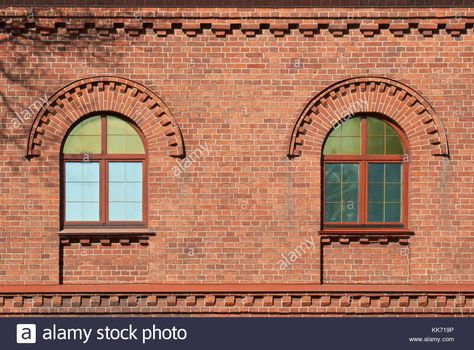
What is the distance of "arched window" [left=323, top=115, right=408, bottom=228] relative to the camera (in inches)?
519

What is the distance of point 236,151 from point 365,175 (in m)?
1.97

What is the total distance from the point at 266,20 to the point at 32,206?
440 cm

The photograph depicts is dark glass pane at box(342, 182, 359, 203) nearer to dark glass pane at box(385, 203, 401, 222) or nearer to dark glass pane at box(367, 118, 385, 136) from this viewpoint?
dark glass pane at box(385, 203, 401, 222)

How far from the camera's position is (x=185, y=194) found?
1297cm

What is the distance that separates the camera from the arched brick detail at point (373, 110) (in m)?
13.0

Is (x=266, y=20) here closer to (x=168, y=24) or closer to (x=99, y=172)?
(x=168, y=24)

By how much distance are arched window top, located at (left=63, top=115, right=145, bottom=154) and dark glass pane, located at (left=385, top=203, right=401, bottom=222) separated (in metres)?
3.77

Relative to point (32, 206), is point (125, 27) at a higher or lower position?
higher

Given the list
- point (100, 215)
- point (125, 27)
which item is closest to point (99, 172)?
point (100, 215)

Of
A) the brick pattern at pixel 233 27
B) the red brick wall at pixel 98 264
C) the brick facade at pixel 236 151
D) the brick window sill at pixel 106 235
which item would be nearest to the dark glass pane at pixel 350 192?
the brick facade at pixel 236 151

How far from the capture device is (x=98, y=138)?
516 inches

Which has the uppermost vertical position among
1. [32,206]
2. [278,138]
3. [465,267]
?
[278,138]

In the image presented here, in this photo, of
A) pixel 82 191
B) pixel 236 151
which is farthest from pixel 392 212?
pixel 82 191

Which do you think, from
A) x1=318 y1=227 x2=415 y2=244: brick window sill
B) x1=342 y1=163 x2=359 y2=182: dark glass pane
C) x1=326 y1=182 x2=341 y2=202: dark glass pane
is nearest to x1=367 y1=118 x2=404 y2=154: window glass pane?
x1=342 y1=163 x2=359 y2=182: dark glass pane
